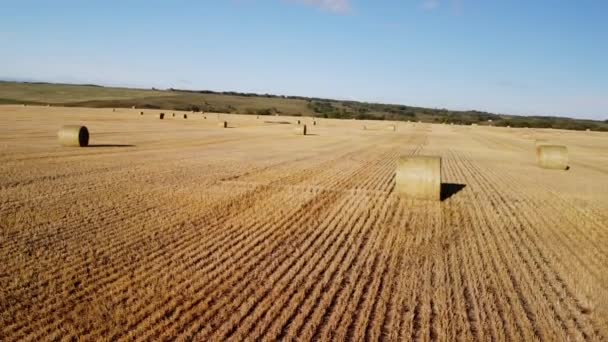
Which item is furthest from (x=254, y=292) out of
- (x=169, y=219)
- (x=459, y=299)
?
(x=169, y=219)

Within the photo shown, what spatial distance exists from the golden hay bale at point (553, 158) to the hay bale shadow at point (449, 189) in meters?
8.76

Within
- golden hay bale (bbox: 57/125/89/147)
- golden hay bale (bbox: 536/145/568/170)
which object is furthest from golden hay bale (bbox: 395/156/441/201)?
golden hay bale (bbox: 57/125/89/147)

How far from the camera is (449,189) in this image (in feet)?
52.2

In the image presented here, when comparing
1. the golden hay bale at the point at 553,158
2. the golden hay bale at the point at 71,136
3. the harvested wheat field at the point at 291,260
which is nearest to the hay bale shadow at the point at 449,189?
the harvested wheat field at the point at 291,260

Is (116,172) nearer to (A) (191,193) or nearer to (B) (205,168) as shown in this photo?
(B) (205,168)

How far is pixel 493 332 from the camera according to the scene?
581 centimetres

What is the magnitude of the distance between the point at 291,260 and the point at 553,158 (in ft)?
62.3

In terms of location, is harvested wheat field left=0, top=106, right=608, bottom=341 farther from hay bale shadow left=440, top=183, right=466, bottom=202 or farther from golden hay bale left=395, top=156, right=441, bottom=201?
golden hay bale left=395, top=156, right=441, bottom=201

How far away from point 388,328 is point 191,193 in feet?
28.7

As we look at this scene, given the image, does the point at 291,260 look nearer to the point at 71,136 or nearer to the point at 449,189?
the point at 449,189

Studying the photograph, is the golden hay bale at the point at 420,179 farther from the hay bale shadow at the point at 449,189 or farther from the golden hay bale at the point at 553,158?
the golden hay bale at the point at 553,158

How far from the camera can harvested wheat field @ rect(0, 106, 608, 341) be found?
5.87 m

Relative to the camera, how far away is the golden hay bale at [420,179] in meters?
13.6

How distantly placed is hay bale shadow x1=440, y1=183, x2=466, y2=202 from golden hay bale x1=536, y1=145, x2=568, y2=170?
876 cm
